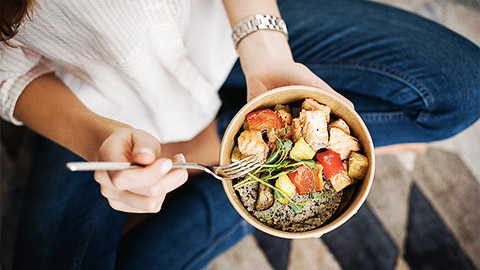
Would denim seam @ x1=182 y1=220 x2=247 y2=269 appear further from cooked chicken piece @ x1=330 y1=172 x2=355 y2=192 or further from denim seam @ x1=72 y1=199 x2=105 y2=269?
cooked chicken piece @ x1=330 y1=172 x2=355 y2=192

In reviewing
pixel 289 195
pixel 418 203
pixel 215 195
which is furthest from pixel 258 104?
pixel 418 203

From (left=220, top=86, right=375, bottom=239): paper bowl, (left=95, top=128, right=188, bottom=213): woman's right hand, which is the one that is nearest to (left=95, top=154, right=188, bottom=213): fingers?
(left=95, top=128, right=188, bottom=213): woman's right hand

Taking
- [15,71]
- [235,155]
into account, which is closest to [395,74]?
[235,155]

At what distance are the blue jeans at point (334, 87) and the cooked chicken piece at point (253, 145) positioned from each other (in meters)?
0.38

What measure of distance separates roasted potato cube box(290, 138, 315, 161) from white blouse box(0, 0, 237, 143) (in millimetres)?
417

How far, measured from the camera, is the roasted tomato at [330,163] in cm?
68

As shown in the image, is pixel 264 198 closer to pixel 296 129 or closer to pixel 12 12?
pixel 296 129

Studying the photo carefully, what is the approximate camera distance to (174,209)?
107cm

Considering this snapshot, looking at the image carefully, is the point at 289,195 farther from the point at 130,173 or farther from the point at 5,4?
the point at 5,4

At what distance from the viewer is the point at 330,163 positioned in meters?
0.68

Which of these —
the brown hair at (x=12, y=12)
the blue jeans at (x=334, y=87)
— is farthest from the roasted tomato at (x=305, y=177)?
the brown hair at (x=12, y=12)

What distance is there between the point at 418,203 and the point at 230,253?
868 millimetres

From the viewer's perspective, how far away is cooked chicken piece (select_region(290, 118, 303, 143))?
0.68 m

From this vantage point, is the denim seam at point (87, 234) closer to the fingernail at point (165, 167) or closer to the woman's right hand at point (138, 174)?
the woman's right hand at point (138, 174)
